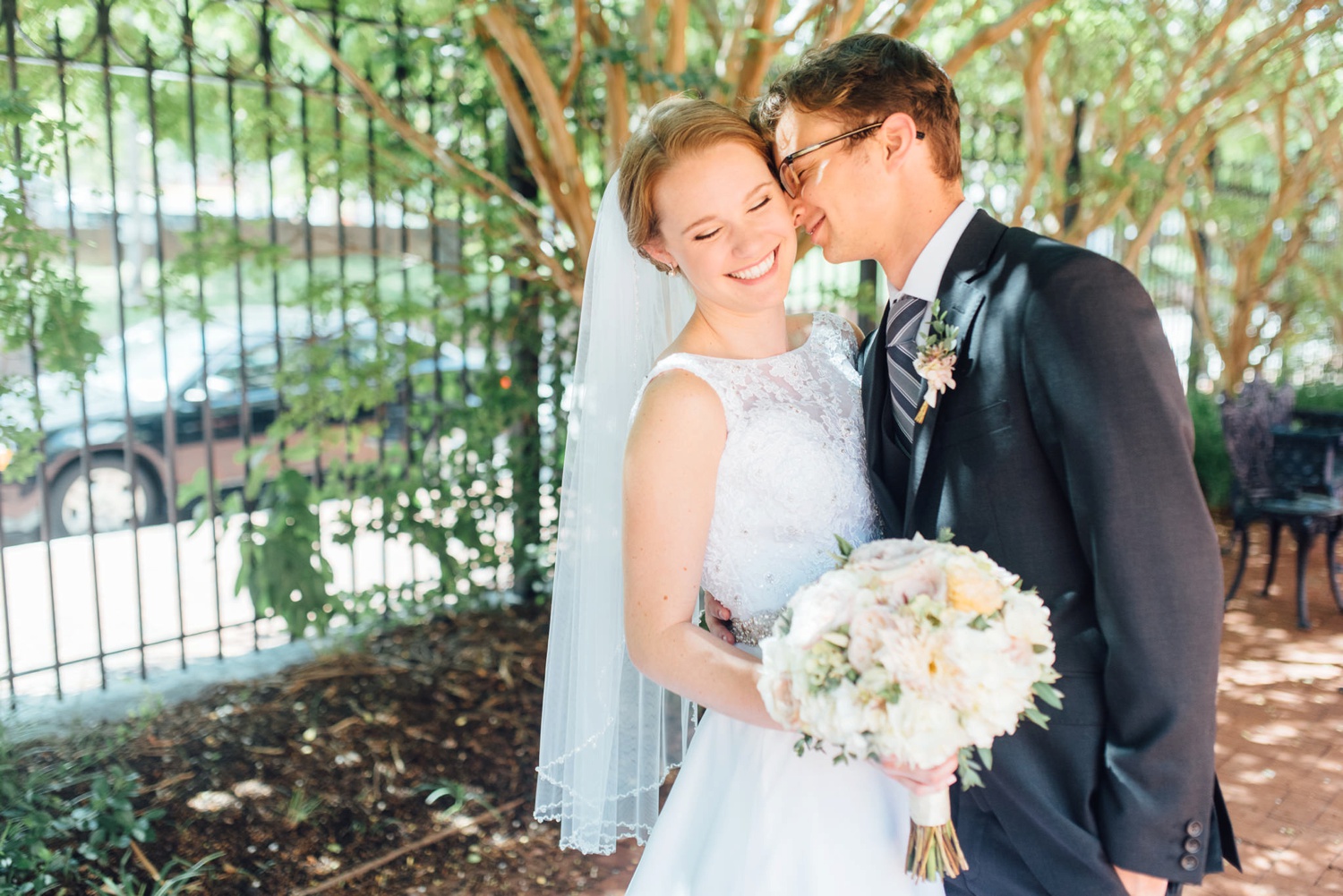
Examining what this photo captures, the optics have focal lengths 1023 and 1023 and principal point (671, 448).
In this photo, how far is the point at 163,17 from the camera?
477cm

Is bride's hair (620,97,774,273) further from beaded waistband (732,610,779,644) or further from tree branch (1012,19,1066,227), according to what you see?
tree branch (1012,19,1066,227)

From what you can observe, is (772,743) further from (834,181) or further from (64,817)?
(64,817)

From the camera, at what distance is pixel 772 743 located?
6.84 feet

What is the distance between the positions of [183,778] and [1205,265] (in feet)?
34.2

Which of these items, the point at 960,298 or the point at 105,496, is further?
the point at 105,496

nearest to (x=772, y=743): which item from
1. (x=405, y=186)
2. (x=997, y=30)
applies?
(x=997, y=30)

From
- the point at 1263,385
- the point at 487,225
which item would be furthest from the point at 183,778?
the point at 1263,385

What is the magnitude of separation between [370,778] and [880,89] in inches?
139

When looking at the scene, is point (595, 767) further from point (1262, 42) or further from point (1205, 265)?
point (1205, 265)

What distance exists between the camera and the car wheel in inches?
291

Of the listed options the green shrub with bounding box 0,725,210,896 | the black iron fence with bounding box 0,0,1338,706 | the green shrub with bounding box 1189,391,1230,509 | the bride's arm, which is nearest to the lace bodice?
the bride's arm

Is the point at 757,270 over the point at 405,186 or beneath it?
beneath

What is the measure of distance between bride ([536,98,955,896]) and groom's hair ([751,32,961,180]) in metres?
0.20

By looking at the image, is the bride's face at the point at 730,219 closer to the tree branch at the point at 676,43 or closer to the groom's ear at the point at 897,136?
the groom's ear at the point at 897,136
